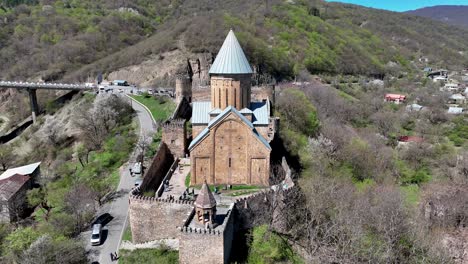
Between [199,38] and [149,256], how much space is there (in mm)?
52897

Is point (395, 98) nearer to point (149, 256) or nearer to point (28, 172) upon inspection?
point (28, 172)

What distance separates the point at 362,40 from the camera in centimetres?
10800

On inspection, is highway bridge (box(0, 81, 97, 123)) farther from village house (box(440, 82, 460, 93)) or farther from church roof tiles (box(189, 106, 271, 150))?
village house (box(440, 82, 460, 93))

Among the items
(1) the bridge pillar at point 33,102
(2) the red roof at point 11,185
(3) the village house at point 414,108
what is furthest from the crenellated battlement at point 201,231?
(3) the village house at point 414,108

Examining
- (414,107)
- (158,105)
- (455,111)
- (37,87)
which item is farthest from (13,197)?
(455,111)

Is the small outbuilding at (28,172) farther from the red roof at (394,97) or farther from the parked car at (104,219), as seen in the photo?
the red roof at (394,97)

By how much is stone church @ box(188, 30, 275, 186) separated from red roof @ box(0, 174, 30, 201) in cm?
1689

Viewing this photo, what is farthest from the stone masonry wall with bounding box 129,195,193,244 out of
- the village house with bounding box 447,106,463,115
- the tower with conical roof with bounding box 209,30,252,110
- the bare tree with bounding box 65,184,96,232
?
the village house with bounding box 447,106,463,115

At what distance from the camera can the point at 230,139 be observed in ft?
85.4

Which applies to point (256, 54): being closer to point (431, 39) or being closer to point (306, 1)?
point (306, 1)

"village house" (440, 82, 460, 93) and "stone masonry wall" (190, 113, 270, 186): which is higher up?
"stone masonry wall" (190, 113, 270, 186)

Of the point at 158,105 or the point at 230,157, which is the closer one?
the point at 230,157

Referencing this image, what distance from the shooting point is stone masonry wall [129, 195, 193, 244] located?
2133 centimetres

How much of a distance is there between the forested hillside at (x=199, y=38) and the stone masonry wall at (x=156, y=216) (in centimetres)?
4739
